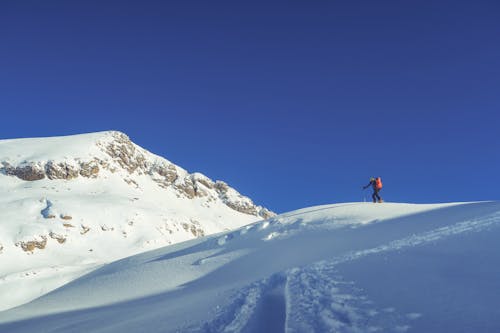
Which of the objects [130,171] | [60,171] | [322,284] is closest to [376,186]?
[322,284]

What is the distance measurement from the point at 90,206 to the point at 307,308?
73.6 meters

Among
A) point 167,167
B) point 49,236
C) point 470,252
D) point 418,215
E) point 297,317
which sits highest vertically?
point 167,167

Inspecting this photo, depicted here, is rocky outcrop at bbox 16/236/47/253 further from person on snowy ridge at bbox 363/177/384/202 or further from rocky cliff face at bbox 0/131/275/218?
person on snowy ridge at bbox 363/177/384/202

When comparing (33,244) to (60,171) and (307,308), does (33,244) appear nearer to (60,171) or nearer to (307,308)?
(60,171)

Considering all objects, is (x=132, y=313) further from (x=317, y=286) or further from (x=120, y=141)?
(x=120, y=141)

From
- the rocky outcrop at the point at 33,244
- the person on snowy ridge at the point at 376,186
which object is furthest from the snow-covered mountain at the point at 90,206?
the person on snowy ridge at the point at 376,186

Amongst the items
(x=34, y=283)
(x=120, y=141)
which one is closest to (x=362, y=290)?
(x=34, y=283)

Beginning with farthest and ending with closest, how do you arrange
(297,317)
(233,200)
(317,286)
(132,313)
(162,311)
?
1. (233,200)
2. (132,313)
3. (162,311)
4. (317,286)
5. (297,317)

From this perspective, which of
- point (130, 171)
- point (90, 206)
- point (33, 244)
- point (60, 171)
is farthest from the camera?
point (130, 171)

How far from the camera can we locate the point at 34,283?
25141 mm

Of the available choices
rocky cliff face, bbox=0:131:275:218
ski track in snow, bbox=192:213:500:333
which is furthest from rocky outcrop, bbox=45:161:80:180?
ski track in snow, bbox=192:213:500:333

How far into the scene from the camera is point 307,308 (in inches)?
194

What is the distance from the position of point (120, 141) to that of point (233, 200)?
41.6 meters

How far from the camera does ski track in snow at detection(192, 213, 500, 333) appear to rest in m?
4.11
